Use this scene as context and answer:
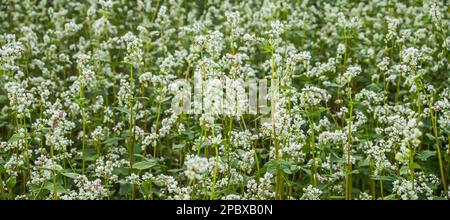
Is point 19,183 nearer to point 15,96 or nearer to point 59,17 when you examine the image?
point 15,96

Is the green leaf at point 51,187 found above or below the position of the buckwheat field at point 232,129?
below

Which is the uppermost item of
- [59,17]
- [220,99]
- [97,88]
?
[59,17]

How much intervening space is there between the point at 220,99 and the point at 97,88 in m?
2.77

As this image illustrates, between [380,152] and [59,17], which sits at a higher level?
[59,17]

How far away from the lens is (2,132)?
17.9ft

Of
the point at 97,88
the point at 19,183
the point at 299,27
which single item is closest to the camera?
the point at 19,183

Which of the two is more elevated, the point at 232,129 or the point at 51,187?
the point at 232,129

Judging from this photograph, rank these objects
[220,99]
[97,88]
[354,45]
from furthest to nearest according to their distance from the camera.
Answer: [354,45] < [97,88] < [220,99]

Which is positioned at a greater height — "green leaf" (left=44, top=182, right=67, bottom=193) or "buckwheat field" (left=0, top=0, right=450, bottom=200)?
"buckwheat field" (left=0, top=0, right=450, bottom=200)

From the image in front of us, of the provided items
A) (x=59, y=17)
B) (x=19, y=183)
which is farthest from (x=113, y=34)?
(x=19, y=183)

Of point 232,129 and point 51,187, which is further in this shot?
point 232,129
